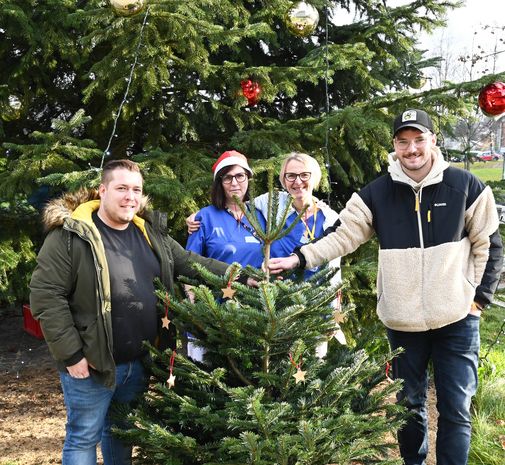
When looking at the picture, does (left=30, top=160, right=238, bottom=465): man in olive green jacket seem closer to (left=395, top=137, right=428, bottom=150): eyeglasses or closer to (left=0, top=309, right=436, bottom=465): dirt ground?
(left=395, top=137, right=428, bottom=150): eyeglasses

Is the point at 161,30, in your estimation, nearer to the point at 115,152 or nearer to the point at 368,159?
the point at 115,152

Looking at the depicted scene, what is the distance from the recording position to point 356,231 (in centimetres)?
330

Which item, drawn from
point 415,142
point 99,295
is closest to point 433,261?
point 415,142

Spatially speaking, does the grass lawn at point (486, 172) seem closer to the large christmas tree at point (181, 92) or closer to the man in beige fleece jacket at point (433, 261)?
the large christmas tree at point (181, 92)

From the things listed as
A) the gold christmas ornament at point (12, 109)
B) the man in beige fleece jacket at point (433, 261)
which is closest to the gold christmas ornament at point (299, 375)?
the man in beige fleece jacket at point (433, 261)

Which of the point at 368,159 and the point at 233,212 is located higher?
the point at 368,159

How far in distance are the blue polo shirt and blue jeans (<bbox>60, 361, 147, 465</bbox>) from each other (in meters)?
0.93

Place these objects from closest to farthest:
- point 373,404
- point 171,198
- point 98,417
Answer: point 373,404 → point 98,417 → point 171,198

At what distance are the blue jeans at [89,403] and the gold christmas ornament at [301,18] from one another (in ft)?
10.5

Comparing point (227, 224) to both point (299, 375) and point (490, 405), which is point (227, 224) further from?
point (490, 405)

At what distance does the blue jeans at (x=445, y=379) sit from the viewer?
3.12 meters

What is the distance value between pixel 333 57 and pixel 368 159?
3.81 feet

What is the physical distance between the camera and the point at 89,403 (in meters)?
2.84

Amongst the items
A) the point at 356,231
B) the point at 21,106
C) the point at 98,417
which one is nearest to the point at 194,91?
the point at 21,106
